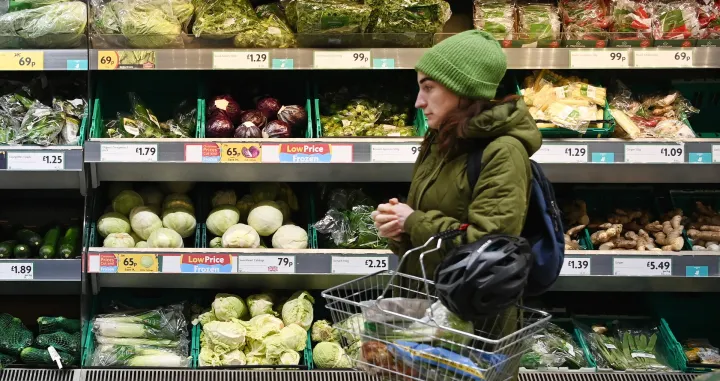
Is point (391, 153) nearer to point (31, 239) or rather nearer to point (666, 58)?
point (666, 58)

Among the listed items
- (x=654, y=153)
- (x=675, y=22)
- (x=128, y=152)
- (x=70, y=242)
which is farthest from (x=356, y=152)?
(x=675, y=22)

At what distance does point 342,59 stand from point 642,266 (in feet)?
4.58

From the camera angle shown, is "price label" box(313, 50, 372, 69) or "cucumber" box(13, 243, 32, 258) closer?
"price label" box(313, 50, 372, 69)

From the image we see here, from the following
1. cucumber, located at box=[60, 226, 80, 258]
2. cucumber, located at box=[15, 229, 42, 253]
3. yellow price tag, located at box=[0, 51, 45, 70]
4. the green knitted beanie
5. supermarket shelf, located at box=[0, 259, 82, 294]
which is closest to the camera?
the green knitted beanie

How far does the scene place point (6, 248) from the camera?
11.5ft

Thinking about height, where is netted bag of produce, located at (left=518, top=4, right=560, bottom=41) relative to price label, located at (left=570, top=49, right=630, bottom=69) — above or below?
above

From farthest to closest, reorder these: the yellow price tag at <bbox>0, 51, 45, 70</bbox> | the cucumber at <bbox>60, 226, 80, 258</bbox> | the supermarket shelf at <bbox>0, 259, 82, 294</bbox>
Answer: the cucumber at <bbox>60, 226, 80, 258</bbox>, the supermarket shelf at <bbox>0, 259, 82, 294</bbox>, the yellow price tag at <bbox>0, 51, 45, 70</bbox>

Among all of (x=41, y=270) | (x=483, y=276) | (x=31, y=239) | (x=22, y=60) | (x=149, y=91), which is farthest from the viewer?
(x=149, y=91)

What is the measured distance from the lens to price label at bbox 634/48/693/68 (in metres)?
3.35

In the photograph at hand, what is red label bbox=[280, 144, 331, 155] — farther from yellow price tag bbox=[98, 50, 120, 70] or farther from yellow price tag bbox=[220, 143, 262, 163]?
yellow price tag bbox=[98, 50, 120, 70]

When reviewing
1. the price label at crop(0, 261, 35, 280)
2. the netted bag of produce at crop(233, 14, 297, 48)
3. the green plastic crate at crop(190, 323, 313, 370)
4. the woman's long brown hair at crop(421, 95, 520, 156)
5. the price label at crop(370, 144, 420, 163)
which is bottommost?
the green plastic crate at crop(190, 323, 313, 370)

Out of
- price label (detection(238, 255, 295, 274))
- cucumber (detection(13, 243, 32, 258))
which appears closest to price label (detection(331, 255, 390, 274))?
price label (detection(238, 255, 295, 274))

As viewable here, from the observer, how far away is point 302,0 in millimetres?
3330

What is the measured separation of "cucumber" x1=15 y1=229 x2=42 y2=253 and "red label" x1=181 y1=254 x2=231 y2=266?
2.21ft
